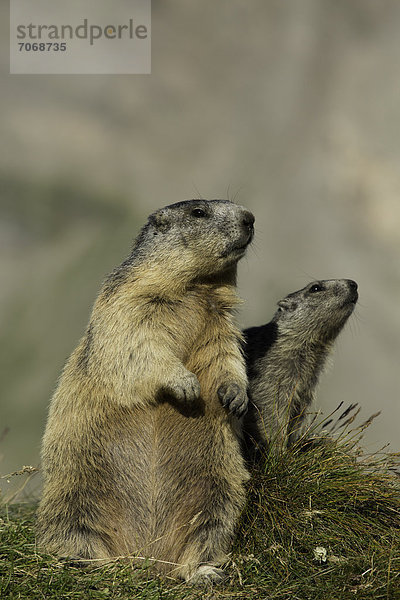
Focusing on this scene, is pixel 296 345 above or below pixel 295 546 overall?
above

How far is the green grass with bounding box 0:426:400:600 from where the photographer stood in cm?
462

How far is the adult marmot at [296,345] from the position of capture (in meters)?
7.45

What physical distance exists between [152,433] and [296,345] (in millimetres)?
3147

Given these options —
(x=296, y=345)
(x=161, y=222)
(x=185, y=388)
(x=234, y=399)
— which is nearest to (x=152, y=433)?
(x=185, y=388)

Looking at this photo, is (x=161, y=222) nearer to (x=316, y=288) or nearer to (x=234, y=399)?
(x=234, y=399)

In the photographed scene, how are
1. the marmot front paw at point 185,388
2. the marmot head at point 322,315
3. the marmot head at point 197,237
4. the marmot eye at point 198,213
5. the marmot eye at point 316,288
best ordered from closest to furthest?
the marmot front paw at point 185,388 < the marmot head at point 197,237 < the marmot eye at point 198,213 < the marmot head at point 322,315 < the marmot eye at point 316,288

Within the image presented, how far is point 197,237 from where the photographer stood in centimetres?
613

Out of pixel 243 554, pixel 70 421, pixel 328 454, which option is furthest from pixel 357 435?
pixel 70 421

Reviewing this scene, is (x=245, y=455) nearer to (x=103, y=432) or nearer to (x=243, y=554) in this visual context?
(x=243, y=554)

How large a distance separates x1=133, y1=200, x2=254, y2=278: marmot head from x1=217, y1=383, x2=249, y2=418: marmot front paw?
1070mm

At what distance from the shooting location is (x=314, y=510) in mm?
5430

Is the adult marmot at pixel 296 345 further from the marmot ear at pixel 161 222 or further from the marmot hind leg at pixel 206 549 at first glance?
the marmot ear at pixel 161 222

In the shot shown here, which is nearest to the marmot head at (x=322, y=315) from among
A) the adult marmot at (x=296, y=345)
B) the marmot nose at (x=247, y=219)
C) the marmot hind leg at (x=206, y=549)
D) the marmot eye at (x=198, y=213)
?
the adult marmot at (x=296, y=345)

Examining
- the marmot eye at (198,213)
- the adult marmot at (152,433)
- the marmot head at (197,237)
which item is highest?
the marmot eye at (198,213)
